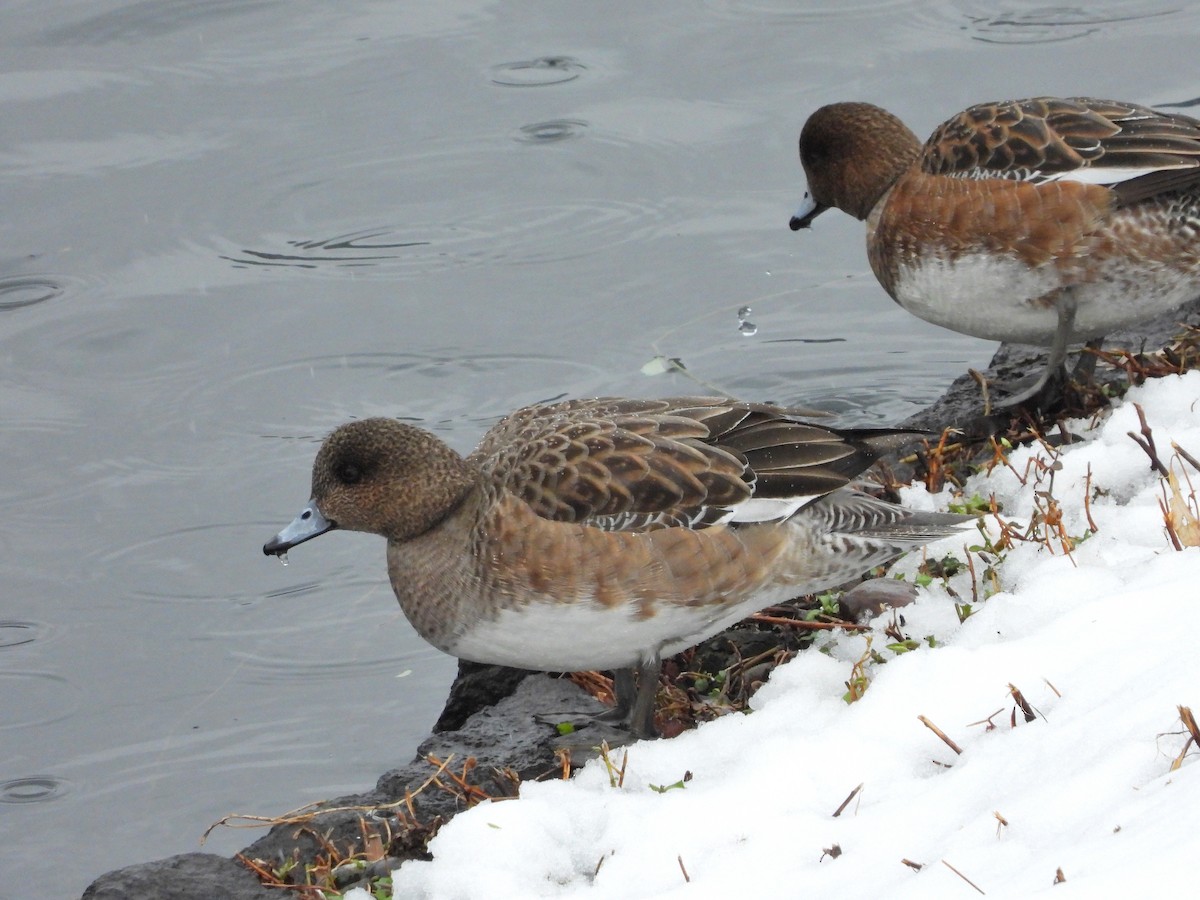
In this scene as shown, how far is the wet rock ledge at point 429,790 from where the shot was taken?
13.2 feet

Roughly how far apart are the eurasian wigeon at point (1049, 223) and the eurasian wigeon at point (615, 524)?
Result: 4.57 feet

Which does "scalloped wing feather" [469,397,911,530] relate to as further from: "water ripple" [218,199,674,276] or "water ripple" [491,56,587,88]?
"water ripple" [491,56,587,88]

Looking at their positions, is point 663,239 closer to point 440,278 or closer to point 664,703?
point 440,278

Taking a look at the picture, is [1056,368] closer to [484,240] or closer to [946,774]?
[946,774]

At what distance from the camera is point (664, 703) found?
4844mm

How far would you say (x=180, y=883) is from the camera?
4023 millimetres

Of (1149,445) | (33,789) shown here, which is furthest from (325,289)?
(1149,445)

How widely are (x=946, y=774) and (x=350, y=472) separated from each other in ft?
7.42

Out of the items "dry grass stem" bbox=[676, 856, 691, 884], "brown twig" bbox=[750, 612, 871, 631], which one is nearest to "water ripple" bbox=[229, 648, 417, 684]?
"brown twig" bbox=[750, 612, 871, 631]

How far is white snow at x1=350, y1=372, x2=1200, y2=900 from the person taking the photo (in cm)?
292

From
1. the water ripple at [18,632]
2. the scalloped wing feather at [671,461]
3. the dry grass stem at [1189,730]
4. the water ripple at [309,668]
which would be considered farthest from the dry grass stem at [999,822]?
the water ripple at [18,632]

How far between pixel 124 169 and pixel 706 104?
3.78 metres

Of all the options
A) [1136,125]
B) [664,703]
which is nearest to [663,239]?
[1136,125]

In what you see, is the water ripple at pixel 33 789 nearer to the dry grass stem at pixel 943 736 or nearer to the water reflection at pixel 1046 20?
the dry grass stem at pixel 943 736
